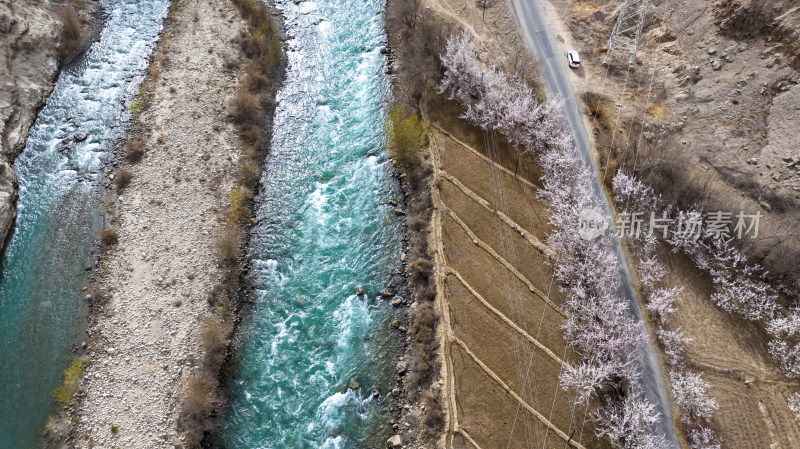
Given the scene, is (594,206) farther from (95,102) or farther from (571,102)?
(95,102)

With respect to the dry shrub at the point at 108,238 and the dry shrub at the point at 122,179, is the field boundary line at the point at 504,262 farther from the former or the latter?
the dry shrub at the point at 122,179

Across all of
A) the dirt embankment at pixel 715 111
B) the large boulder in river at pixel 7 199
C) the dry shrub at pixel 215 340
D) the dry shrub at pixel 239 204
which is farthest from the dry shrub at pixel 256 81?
the dirt embankment at pixel 715 111

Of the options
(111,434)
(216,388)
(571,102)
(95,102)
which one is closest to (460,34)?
(571,102)

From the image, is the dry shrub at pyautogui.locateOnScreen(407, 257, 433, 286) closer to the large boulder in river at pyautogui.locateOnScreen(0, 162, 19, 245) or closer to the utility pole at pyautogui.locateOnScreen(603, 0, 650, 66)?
the utility pole at pyautogui.locateOnScreen(603, 0, 650, 66)

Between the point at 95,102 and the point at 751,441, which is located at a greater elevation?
the point at 95,102

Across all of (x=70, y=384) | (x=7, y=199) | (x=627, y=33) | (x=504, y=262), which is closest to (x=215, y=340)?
(x=70, y=384)
